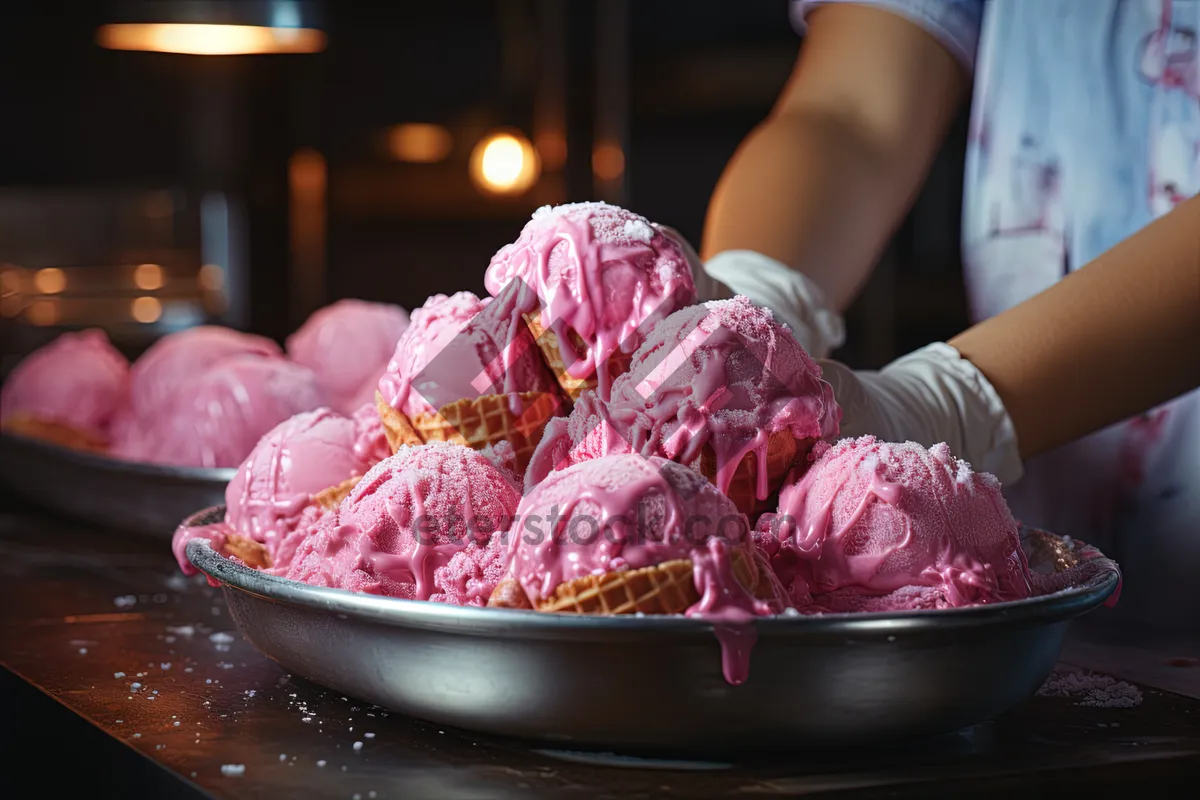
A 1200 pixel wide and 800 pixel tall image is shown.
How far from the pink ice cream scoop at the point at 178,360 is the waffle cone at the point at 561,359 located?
95cm

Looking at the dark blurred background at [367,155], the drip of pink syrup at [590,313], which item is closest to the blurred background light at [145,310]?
the dark blurred background at [367,155]

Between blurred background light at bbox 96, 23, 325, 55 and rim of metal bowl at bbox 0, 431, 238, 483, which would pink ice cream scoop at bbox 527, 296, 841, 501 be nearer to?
rim of metal bowl at bbox 0, 431, 238, 483

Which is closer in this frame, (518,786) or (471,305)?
(518,786)

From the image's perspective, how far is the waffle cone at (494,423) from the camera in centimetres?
95

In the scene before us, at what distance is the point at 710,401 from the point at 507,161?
420cm

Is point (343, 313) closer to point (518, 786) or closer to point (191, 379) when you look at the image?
point (191, 379)

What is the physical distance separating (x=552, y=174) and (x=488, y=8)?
0.68 meters

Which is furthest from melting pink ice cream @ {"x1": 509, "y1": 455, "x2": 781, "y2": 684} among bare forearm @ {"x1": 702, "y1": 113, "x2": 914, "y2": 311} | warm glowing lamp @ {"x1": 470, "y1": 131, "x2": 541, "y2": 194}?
warm glowing lamp @ {"x1": 470, "y1": 131, "x2": 541, "y2": 194}

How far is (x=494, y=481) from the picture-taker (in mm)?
894

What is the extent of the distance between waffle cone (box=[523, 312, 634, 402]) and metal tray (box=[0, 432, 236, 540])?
1.88 ft

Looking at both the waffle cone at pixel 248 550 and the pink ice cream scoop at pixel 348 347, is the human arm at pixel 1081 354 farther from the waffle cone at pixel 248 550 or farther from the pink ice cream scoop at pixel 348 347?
the pink ice cream scoop at pixel 348 347

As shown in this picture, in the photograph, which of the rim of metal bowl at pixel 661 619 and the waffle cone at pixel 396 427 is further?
the waffle cone at pixel 396 427

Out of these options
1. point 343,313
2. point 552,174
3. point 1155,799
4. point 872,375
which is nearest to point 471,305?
point 872,375

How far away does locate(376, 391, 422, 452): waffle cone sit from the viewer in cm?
102
